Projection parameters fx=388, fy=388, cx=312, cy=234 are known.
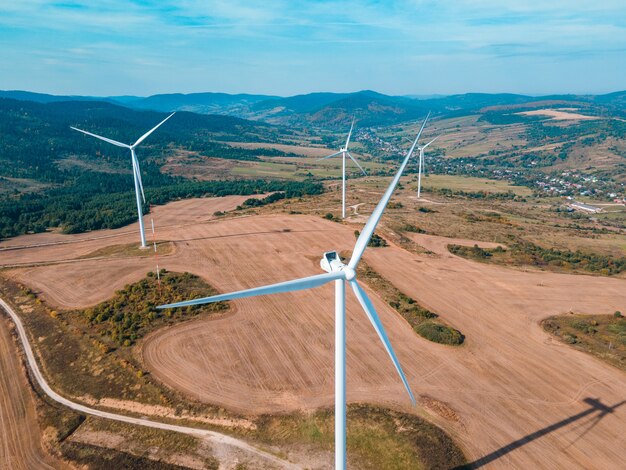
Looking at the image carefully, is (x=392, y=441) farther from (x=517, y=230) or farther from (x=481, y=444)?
(x=517, y=230)

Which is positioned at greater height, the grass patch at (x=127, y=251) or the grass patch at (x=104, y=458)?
the grass patch at (x=127, y=251)

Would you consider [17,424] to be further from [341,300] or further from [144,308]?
[341,300]

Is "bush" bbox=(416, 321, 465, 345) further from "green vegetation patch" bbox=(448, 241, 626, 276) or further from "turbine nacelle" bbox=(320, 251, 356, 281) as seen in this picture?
"green vegetation patch" bbox=(448, 241, 626, 276)

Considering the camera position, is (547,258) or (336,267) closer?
(336,267)

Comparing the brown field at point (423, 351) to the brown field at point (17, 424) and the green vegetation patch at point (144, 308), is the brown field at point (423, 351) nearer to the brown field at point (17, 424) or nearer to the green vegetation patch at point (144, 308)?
the green vegetation patch at point (144, 308)

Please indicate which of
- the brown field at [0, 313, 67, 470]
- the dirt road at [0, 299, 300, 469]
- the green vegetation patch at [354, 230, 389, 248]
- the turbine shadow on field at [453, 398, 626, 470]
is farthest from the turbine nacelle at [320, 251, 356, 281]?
the green vegetation patch at [354, 230, 389, 248]

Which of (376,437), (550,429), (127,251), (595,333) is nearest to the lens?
(376,437)

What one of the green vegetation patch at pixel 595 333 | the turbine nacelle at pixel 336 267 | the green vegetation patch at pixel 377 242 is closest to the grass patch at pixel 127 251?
the green vegetation patch at pixel 377 242

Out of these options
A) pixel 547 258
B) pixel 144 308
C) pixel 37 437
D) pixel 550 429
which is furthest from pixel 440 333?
pixel 37 437
